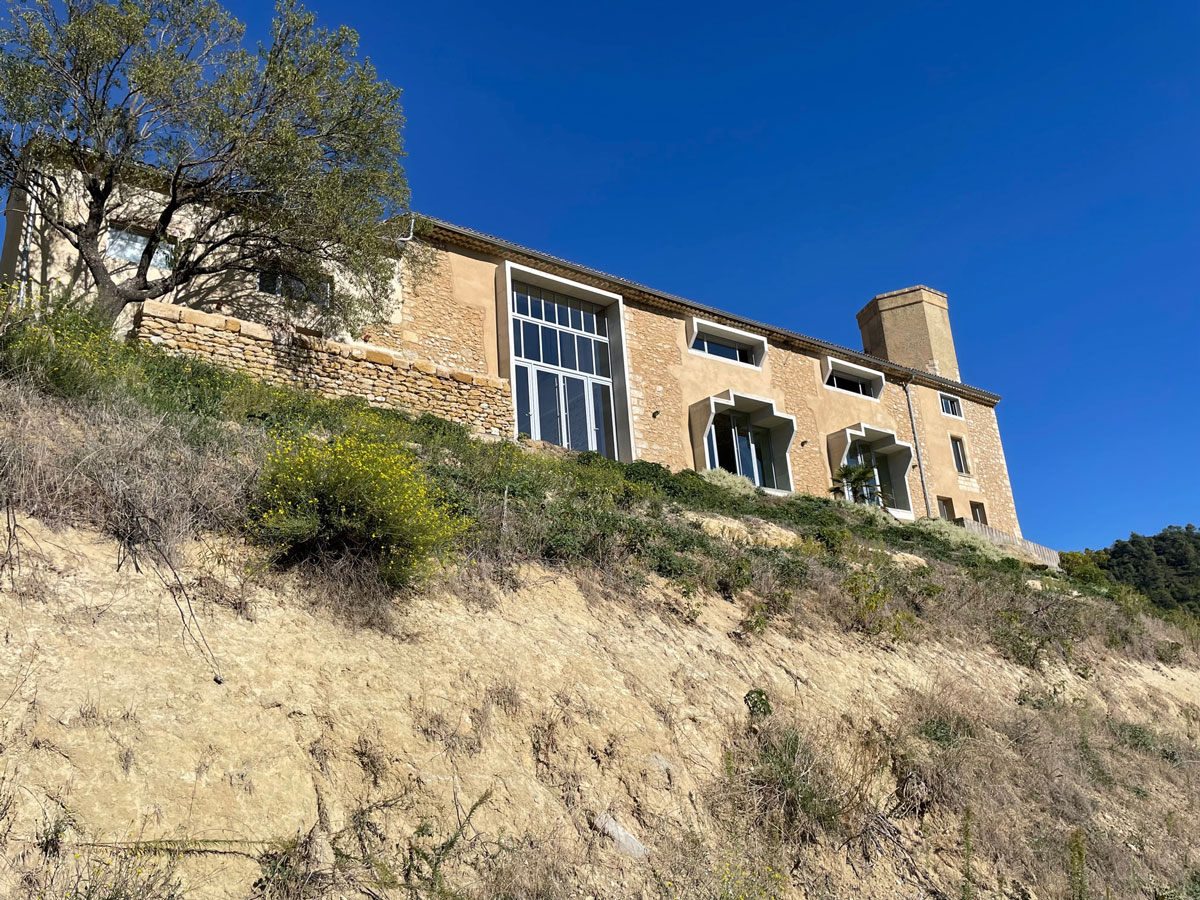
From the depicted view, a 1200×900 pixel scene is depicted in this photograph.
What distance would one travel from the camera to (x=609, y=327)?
69.8ft

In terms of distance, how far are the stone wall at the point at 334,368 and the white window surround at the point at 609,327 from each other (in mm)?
1751

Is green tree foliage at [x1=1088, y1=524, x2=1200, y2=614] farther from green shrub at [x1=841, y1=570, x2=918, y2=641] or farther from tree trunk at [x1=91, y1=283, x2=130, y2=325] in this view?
tree trunk at [x1=91, y1=283, x2=130, y2=325]

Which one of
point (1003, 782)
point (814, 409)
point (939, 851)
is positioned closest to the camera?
point (939, 851)

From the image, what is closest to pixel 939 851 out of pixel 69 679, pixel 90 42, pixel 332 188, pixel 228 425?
pixel 69 679

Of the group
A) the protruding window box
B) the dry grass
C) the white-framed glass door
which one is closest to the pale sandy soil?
the dry grass

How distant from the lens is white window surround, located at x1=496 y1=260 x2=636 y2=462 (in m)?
18.9

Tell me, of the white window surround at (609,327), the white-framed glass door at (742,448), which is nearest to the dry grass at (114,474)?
the white window surround at (609,327)

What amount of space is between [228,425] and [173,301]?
22.5ft

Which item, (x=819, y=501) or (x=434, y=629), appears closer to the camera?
(x=434, y=629)

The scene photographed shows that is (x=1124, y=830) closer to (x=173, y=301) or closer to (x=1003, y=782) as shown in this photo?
(x=1003, y=782)

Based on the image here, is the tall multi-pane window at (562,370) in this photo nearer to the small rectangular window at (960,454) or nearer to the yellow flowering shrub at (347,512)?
the yellow flowering shrub at (347,512)

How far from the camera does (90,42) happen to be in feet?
45.2

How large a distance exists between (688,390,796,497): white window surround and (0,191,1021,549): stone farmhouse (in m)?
0.05

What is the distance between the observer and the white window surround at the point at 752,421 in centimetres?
2131
